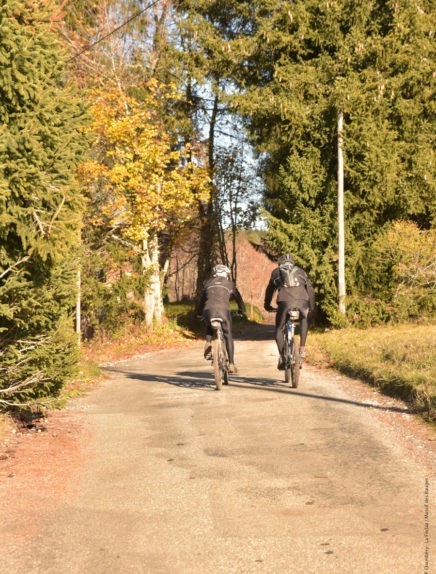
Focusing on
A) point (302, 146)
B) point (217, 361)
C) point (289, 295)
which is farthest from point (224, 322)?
point (302, 146)

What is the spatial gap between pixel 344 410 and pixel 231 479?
13.2 ft

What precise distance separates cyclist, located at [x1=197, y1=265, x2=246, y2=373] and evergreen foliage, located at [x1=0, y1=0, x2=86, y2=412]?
4.15 m

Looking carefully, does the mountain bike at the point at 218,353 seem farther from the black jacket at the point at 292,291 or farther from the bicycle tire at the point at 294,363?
the bicycle tire at the point at 294,363

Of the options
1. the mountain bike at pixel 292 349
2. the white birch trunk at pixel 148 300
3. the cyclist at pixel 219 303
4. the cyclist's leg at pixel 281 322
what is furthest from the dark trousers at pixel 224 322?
the white birch trunk at pixel 148 300

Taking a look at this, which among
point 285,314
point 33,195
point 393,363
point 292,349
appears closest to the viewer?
point 33,195

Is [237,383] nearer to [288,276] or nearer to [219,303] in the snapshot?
[219,303]

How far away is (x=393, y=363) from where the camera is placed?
13922 millimetres

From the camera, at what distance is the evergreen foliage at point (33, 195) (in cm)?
773

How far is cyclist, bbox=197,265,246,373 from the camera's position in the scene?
522 inches

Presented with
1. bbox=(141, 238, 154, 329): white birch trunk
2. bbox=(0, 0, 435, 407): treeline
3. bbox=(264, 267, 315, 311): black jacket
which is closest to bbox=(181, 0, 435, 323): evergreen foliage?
bbox=(0, 0, 435, 407): treeline

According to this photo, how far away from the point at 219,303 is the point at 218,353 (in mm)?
875

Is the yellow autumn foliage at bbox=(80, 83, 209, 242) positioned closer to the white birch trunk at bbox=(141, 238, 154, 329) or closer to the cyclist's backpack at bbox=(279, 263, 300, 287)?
the white birch trunk at bbox=(141, 238, 154, 329)

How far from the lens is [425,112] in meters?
28.1

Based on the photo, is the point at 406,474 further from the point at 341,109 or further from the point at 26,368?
the point at 341,109
